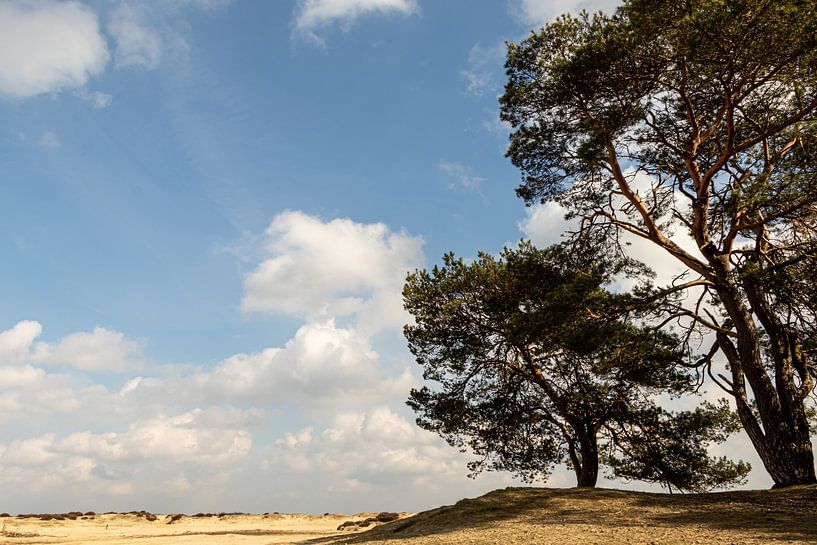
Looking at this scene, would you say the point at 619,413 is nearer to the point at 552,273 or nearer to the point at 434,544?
the point at 552,273

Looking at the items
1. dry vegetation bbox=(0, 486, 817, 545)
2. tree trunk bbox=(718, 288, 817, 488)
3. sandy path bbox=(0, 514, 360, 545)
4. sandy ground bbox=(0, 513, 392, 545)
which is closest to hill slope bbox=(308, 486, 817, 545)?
dry vegetation bbox=(0, 486, 817, 545)

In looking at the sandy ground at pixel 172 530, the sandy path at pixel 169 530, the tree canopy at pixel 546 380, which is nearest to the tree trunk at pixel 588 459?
the tree canopy at pixel 546 380

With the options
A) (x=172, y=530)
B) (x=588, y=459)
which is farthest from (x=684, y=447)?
(x=172, y=530)

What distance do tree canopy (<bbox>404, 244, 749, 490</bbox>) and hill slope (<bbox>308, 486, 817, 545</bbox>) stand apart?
334 cm

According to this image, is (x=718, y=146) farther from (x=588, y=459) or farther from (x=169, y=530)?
(x=169, y=530)

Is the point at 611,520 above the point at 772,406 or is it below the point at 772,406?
below

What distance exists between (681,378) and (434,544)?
10.7m

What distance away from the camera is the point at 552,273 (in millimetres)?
19719

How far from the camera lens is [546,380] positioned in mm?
21625

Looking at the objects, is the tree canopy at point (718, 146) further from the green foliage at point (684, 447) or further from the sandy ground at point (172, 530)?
the sandy ground at point (172, 530)

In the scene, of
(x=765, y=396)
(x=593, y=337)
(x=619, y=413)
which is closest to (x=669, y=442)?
(x=619, y=413)

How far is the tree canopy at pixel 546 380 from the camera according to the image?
18.6 metres

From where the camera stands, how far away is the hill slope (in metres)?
11.3

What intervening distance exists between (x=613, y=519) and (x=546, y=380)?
816 centimetres
